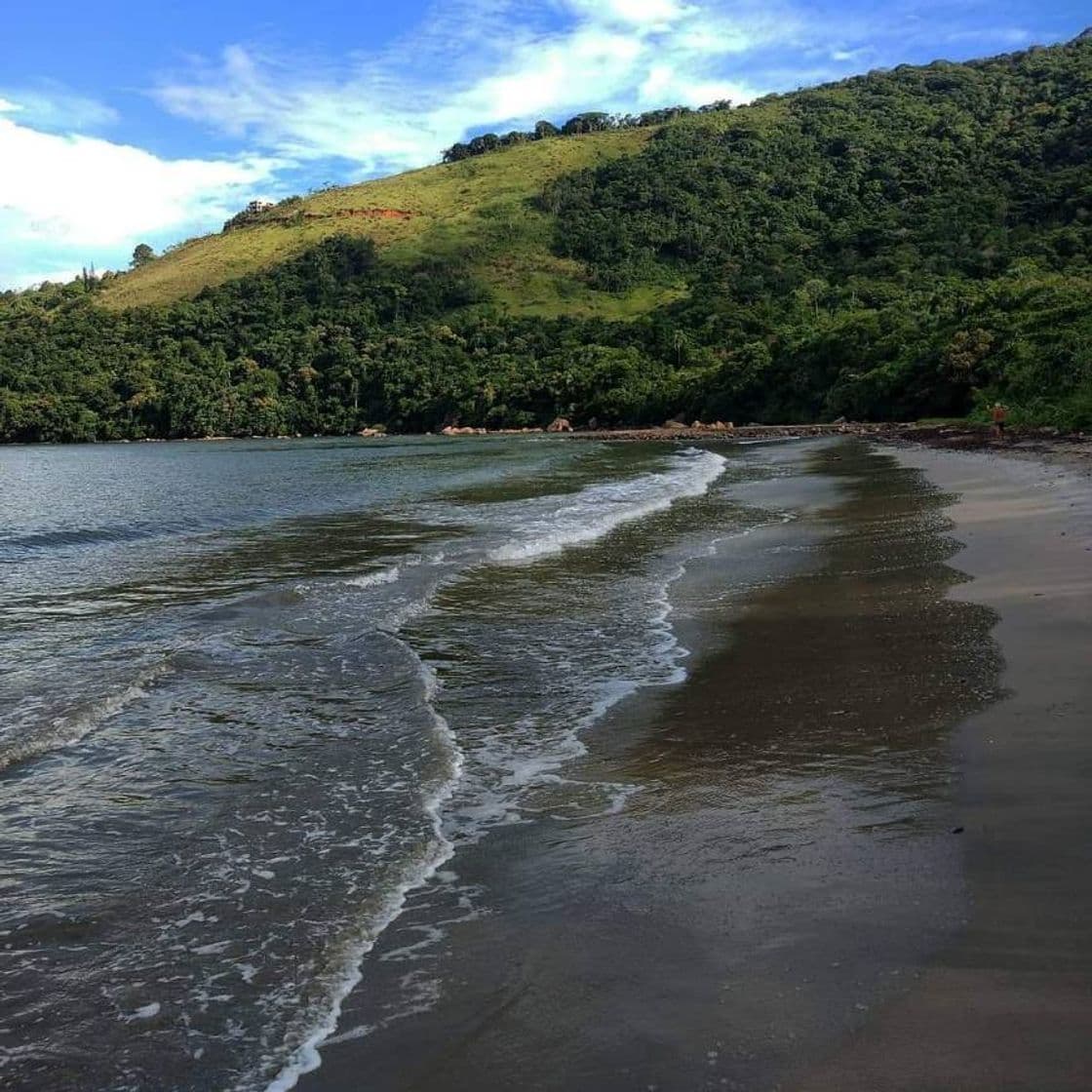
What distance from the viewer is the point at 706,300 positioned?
12412 centimetres

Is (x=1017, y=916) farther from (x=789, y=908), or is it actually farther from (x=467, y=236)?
(x=467, y=236)

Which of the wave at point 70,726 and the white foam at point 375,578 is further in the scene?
the white foam at point 375,578

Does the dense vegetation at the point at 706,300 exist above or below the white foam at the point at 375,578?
above

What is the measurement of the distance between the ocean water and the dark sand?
29cm

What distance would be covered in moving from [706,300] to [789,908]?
413ft

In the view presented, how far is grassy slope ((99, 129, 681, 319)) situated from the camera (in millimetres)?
147750

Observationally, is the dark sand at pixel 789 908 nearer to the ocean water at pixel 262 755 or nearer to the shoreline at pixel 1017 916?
the shoreline at pixel 1017 916

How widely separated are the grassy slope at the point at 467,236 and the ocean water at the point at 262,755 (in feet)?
414

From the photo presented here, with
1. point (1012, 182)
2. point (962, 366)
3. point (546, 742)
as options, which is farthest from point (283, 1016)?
point (1012, 182)

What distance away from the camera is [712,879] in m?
4.61

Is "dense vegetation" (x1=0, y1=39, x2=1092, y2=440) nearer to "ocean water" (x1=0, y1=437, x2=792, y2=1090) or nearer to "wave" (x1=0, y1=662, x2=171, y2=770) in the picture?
"ocean water" (x1=0, y1=437, x2=792, y2=1090)

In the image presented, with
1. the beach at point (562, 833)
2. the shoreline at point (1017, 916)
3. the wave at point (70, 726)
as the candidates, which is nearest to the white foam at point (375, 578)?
the beach at point (562, 833)

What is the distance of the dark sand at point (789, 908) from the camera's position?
3.24 metres

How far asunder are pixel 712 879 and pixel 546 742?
259cm
